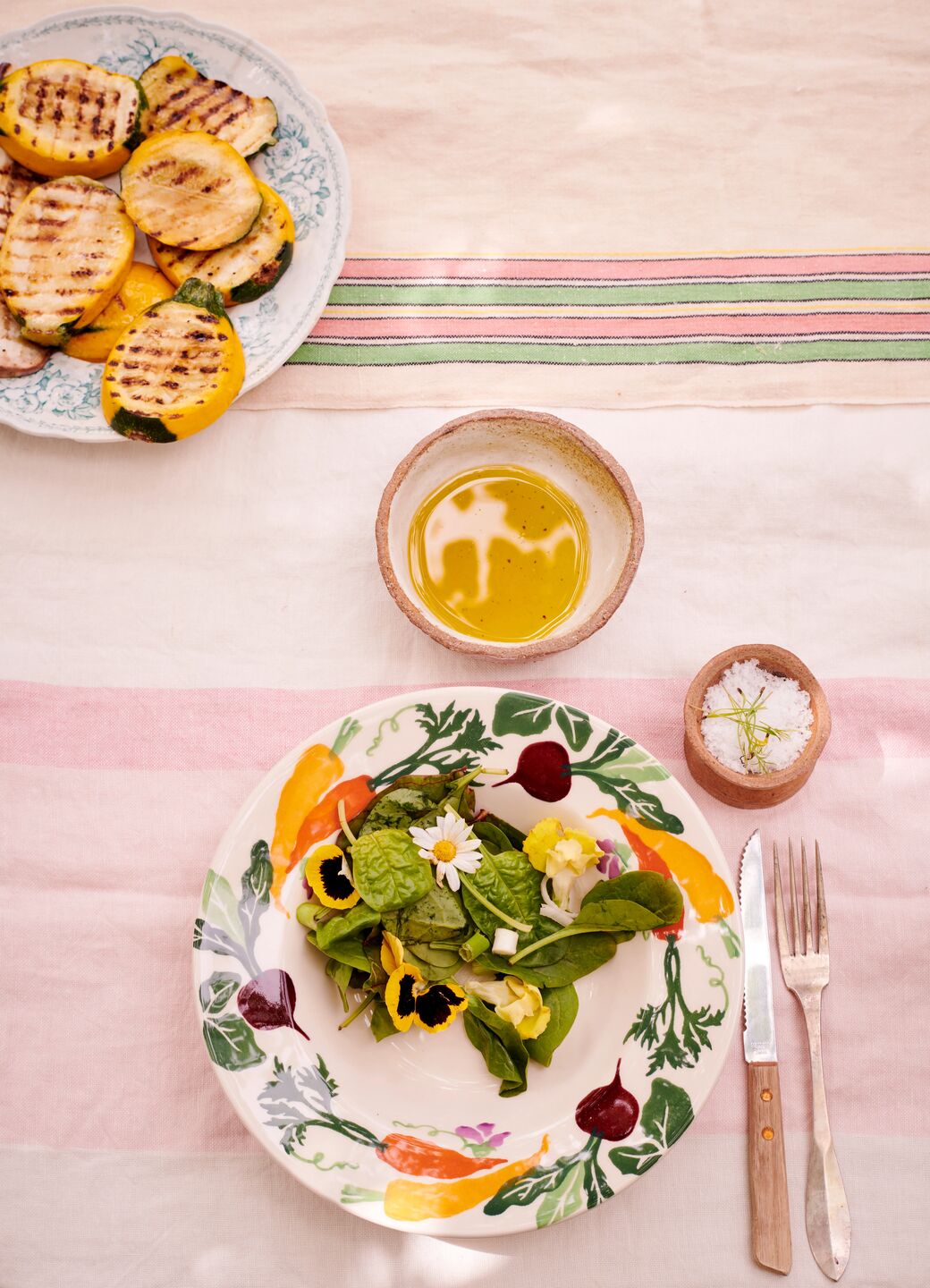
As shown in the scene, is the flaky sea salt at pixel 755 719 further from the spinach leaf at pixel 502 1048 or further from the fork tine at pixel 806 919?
the spinach leaf at pixel 502 1048

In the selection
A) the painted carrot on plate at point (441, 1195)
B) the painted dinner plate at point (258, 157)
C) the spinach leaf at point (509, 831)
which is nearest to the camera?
the painted carrot on plate at point (441, 1195)

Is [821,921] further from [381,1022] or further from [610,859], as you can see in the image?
[381,1022]

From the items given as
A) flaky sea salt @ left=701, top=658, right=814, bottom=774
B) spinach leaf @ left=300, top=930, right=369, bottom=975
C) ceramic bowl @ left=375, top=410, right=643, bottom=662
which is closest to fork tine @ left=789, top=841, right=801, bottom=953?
flaky sea salt @ left=701, top=658, right=814, bottom=774

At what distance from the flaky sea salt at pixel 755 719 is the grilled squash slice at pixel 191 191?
0.65 metres

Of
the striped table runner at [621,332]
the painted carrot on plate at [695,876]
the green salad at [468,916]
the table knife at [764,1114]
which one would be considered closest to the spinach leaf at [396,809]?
the green salad at [468,916]

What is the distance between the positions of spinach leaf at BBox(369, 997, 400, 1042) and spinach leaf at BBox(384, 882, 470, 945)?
0.06 metres

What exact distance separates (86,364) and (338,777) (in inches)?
19.7

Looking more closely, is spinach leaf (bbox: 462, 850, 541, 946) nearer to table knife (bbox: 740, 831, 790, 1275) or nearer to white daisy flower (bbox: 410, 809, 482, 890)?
white daisy flower (bbox: 410, 809, 482, 890)

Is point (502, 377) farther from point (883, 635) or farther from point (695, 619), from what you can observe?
point (883, 635)

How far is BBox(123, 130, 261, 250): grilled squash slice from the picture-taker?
100 cm

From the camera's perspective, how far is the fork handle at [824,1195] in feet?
3.08

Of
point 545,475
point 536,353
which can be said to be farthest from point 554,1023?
point 536,353

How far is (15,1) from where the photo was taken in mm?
1128

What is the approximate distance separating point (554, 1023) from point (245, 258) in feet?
2.58
